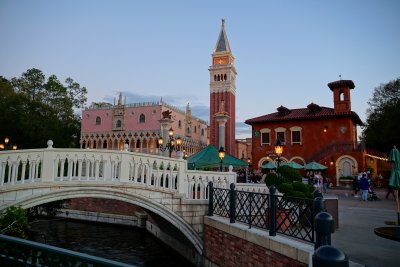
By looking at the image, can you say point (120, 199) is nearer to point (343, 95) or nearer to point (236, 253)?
point (236, 253)

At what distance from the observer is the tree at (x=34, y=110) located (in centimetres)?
3450

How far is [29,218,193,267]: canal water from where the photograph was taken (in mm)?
12195

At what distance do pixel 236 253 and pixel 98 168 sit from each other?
14.7ft

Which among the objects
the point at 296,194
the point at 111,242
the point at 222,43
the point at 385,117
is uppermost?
the point at 222,43

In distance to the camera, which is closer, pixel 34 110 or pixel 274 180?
pixel 274 180

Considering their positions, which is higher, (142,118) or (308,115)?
(142,118)

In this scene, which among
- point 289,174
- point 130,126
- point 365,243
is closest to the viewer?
point 365,243

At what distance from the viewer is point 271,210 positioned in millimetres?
6898

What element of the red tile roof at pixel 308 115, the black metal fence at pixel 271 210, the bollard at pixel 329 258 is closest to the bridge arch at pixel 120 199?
the black metal fence at pixel 271 210

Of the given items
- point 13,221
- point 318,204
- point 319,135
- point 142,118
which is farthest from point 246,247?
point 142,118

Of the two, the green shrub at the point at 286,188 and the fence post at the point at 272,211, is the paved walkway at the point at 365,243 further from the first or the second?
the green shrub at the point at 286,188

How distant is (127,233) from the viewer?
16812 mm

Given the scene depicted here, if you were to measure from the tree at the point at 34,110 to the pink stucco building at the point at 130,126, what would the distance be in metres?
6.37

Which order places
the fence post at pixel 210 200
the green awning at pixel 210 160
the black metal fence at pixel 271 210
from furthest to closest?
the green awning at pixel 210 160
the fence post at pixel 210 200
the black metal fence at pixel 271 210
